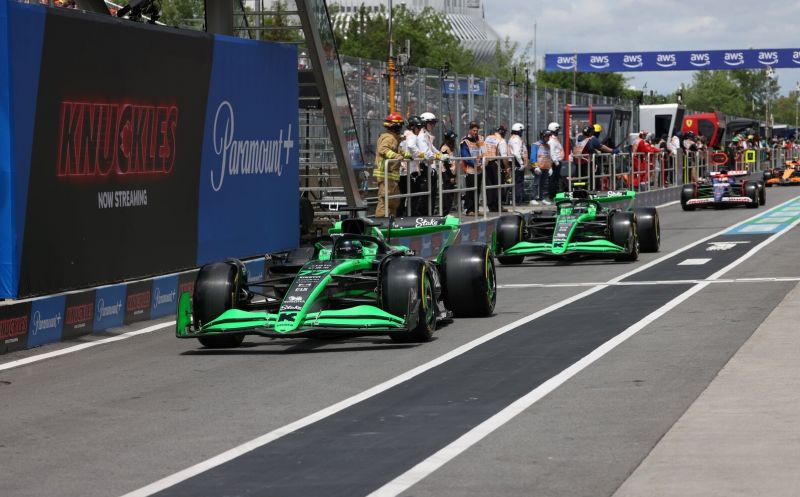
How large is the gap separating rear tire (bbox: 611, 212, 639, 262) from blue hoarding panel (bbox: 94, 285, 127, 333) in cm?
810

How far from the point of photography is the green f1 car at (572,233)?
20641 mm

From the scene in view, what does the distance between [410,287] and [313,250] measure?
1558 mm

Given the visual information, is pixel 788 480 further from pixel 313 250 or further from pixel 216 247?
pixel 216 247

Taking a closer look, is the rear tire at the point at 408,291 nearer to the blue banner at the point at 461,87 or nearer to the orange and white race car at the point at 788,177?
the blue banner at the point at 461,87

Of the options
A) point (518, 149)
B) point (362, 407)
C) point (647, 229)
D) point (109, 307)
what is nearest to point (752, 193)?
point (518, 149)

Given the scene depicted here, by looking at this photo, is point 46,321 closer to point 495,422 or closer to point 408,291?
point 408,291

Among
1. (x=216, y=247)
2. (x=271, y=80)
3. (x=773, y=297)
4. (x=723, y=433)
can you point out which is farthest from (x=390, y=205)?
(x=723, y=433)

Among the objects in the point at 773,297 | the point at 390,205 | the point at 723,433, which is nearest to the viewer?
the point at 723,433

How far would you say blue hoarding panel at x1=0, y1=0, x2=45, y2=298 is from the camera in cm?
1369

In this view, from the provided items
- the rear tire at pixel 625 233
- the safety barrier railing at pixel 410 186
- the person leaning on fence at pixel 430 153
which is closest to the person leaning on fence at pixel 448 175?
the person leaning on fence at pixel 430 153

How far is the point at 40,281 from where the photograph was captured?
46.5 ft

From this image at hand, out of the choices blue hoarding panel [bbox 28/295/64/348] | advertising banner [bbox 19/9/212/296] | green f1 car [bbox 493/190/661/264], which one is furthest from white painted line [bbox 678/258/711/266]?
blue hoarding panel [bbox 28/295/64/348]

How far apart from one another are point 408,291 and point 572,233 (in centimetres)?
895

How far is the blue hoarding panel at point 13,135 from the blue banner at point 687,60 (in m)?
81.7
